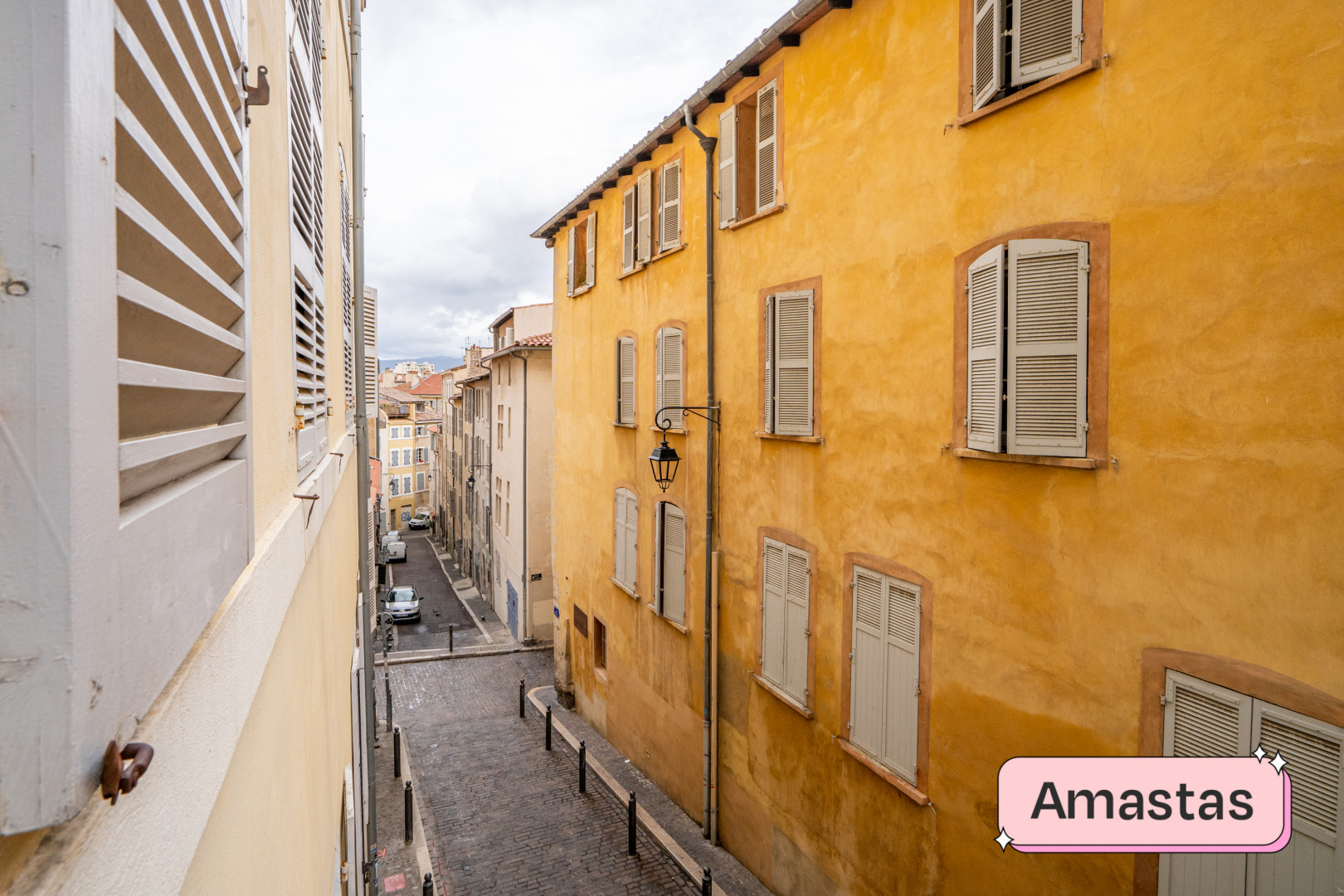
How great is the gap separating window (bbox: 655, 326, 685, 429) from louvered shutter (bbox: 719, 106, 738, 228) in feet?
7.01

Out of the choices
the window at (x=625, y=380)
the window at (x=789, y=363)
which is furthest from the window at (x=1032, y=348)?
the window at (x=625, y=380)

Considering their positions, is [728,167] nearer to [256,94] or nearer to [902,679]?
[902,679]

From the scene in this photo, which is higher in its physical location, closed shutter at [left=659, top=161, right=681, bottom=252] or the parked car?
closed shutter at [left=659, top=161, right=681, bottom=252]

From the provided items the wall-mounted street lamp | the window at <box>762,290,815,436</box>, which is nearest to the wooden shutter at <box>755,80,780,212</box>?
the window at <box>762,290,815,436</box>

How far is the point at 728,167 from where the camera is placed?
10.3 m

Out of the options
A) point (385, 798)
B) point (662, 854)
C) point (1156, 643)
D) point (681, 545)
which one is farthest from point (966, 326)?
point (385, 798)

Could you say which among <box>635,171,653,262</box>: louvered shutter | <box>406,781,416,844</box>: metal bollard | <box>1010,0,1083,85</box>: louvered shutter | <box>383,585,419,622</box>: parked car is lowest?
<box>383,585,419,622</box>: parked car

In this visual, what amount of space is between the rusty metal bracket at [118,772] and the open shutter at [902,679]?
7.11m

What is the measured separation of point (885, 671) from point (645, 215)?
8940 millimetres

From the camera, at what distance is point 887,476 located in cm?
756

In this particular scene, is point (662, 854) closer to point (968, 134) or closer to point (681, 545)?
point (681, 545)

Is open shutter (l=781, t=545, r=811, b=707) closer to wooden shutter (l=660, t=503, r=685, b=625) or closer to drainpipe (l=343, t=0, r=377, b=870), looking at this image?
wooden shutter (l=660, t=503, r=685, b=625)

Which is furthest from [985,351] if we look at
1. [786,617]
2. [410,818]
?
[410,818]

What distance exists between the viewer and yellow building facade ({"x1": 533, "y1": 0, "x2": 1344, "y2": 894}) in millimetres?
4570
